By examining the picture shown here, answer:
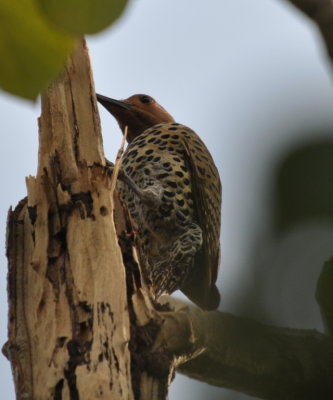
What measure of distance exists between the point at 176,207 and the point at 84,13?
3559mm

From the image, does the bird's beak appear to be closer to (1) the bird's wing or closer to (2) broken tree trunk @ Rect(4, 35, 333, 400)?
(1) the bird's wing

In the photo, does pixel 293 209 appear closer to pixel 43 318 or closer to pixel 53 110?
pixel 43 318

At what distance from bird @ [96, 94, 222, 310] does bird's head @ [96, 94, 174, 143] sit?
24cm

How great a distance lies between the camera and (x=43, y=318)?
6.65 feet

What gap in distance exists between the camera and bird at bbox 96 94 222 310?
3943mm

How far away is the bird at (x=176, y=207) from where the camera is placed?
3.94 m

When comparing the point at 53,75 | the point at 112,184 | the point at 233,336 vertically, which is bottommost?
the point at 233,336

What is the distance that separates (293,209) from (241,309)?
0.40 feet

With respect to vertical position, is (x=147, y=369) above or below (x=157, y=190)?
below

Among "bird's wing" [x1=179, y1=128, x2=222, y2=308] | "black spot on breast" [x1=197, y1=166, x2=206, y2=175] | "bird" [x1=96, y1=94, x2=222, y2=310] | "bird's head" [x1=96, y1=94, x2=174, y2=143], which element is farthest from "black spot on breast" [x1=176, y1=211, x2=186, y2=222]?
"bird's head" [x1=96, y1=94, x2=174, y2=143]

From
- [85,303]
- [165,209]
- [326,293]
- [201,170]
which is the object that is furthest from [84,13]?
[201,170]

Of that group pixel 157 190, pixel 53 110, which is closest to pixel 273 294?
pixel 53 110

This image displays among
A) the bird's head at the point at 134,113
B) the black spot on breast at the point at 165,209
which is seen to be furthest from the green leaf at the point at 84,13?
the bird's head at the point at 134,113

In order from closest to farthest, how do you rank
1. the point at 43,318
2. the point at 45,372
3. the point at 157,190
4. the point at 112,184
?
1. the point at 45,372
2. the point at 43,318
3. the point at 112,184
4. the point at 157,190
